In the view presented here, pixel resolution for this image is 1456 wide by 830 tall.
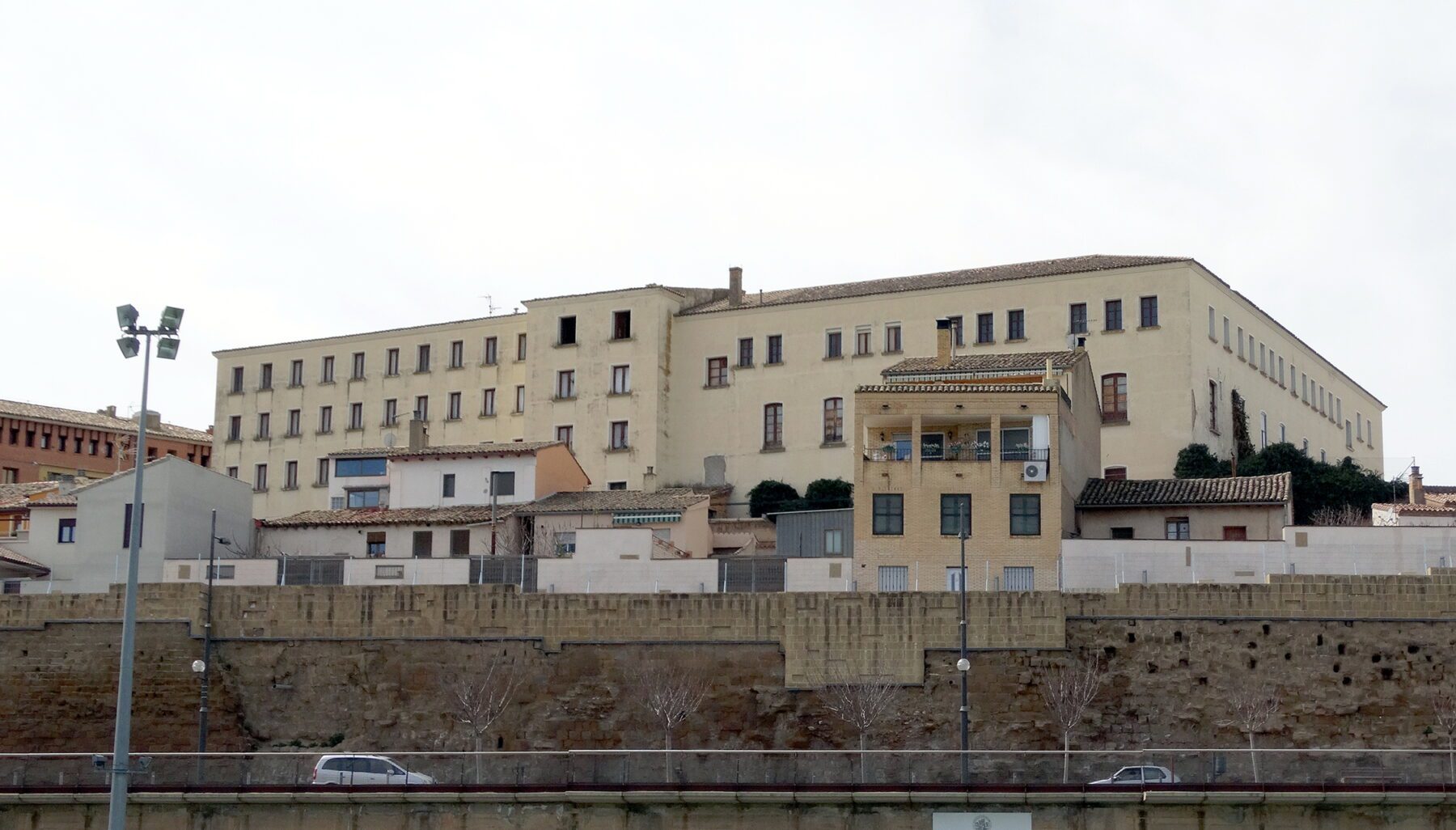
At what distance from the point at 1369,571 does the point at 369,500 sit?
38.9 metres

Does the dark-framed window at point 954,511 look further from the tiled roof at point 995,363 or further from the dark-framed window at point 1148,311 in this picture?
the dark-framed window at point 1148,311

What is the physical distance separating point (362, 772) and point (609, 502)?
28824 mm

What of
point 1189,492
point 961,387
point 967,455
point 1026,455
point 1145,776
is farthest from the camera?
point 1189,492

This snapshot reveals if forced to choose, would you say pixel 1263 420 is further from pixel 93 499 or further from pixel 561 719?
pixel 93 499

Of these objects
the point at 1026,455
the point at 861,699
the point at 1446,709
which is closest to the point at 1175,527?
the point at 1026,455

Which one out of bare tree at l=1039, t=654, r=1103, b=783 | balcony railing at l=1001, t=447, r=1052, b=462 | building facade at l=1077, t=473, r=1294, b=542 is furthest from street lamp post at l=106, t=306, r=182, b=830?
building facade at l=1077, t=473, r=1294, b=542

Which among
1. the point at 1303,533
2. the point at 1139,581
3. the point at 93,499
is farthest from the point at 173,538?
the point at 1303,533

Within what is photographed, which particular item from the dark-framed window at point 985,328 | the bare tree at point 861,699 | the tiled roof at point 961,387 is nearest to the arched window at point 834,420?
the dark-framed window at point 985,328

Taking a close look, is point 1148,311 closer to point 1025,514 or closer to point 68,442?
point 1025,514

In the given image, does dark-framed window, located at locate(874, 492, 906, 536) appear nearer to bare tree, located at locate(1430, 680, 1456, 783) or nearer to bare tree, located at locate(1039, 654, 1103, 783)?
bare tree, located at locate(1039, 654, 1103, 783)

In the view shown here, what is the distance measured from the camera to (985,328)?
3255 inches

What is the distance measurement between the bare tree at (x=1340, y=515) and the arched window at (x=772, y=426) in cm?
→ 2200

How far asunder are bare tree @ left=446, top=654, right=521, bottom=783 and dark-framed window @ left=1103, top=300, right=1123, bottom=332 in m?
32.2

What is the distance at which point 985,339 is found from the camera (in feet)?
271
